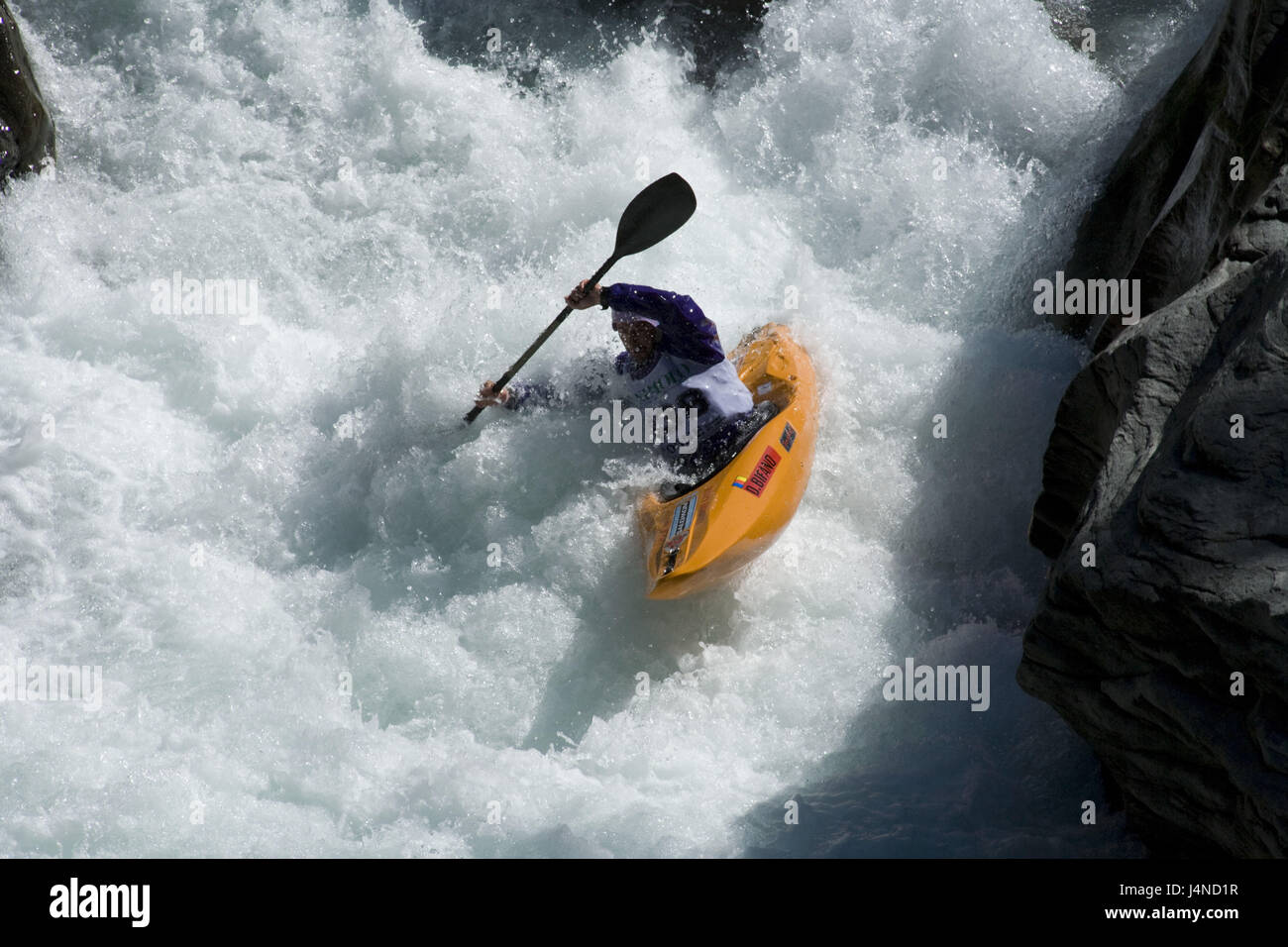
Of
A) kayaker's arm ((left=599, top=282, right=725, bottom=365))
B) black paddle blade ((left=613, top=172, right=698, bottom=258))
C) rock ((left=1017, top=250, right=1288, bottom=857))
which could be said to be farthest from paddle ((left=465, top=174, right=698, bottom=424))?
rock ((left=1017, top=250, right=1288, bottom=857))

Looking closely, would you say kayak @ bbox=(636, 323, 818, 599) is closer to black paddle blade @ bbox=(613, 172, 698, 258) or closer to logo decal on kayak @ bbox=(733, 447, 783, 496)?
logo decal on kayak @ bbox=(733, 447, 783, 496)

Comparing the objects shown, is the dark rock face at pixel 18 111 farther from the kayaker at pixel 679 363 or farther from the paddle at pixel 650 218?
the kayaker at pixel 679 363

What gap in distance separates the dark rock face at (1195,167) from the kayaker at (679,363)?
68.4 inches

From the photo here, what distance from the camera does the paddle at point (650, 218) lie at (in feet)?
16.8

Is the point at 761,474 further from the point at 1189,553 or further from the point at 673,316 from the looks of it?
the point at 1189,553

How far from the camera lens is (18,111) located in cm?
604

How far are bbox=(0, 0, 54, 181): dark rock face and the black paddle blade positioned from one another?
11.3 feet

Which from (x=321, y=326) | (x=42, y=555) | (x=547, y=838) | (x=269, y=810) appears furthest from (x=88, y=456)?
(x=547, y=838)

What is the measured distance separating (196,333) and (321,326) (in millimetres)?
645

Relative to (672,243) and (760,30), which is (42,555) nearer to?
(672,243)

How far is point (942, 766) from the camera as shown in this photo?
4211mm

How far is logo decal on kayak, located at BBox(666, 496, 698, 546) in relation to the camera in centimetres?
461

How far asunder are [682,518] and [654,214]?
57.9 inches

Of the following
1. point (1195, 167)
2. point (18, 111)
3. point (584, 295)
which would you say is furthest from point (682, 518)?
point (18, 111)
